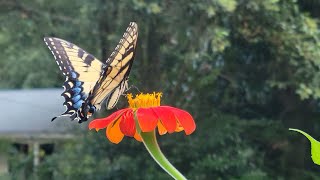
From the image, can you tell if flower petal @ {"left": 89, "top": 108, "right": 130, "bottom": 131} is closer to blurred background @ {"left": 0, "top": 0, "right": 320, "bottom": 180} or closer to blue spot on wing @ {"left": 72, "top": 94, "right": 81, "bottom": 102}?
blue spot on wing @ {"left": 72, "top": 94, "right": 81, "bottom": 102}

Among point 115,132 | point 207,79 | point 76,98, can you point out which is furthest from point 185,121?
point 207,79

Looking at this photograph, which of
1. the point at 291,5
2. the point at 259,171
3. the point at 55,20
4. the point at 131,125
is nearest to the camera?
the point at 131,125

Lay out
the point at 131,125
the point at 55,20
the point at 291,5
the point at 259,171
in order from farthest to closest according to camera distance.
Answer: the point at 55,20 < the point at 259,171 < the point at 291,5 < the point at 131,125

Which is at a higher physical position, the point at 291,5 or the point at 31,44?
the point at 291,5

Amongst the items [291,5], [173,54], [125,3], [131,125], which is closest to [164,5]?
[125,3]

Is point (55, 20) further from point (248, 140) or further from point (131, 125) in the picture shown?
point (131, 125)

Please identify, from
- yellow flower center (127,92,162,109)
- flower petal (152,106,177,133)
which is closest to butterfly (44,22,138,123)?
yellow flower center (127,92,162,109)
